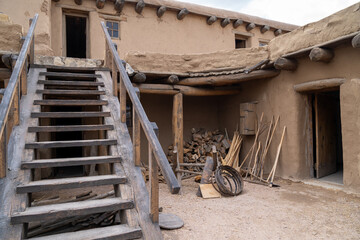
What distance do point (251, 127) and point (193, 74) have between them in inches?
83.3

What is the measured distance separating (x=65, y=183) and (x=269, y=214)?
113 inches

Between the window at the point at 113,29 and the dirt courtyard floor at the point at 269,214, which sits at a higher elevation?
the window at the point at 113,29

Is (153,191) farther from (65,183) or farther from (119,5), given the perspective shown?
(119,5)

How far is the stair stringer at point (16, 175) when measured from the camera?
2078mm

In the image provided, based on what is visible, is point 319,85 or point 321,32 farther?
point 319,85

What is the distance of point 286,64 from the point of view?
5723 millimetres

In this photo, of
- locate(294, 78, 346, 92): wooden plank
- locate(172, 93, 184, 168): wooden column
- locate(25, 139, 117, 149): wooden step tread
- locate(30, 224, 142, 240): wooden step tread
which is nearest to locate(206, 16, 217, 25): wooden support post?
locate(172, 93, 184, 168): wooden column

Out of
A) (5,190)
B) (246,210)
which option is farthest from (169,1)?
(5,190)

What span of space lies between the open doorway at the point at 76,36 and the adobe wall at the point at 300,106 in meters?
7.19

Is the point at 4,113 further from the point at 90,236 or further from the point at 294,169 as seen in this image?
the point at 294,169

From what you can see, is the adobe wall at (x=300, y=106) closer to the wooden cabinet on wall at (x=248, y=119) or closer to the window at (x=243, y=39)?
the wooden cabinet on wall at (x=248, y=119)

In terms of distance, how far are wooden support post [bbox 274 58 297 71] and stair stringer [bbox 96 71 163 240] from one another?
378cm

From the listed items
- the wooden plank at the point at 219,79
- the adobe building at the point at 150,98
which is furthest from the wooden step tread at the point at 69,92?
the wooden plank at the point at 219,79

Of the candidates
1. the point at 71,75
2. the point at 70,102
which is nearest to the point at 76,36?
the point at 71,75
